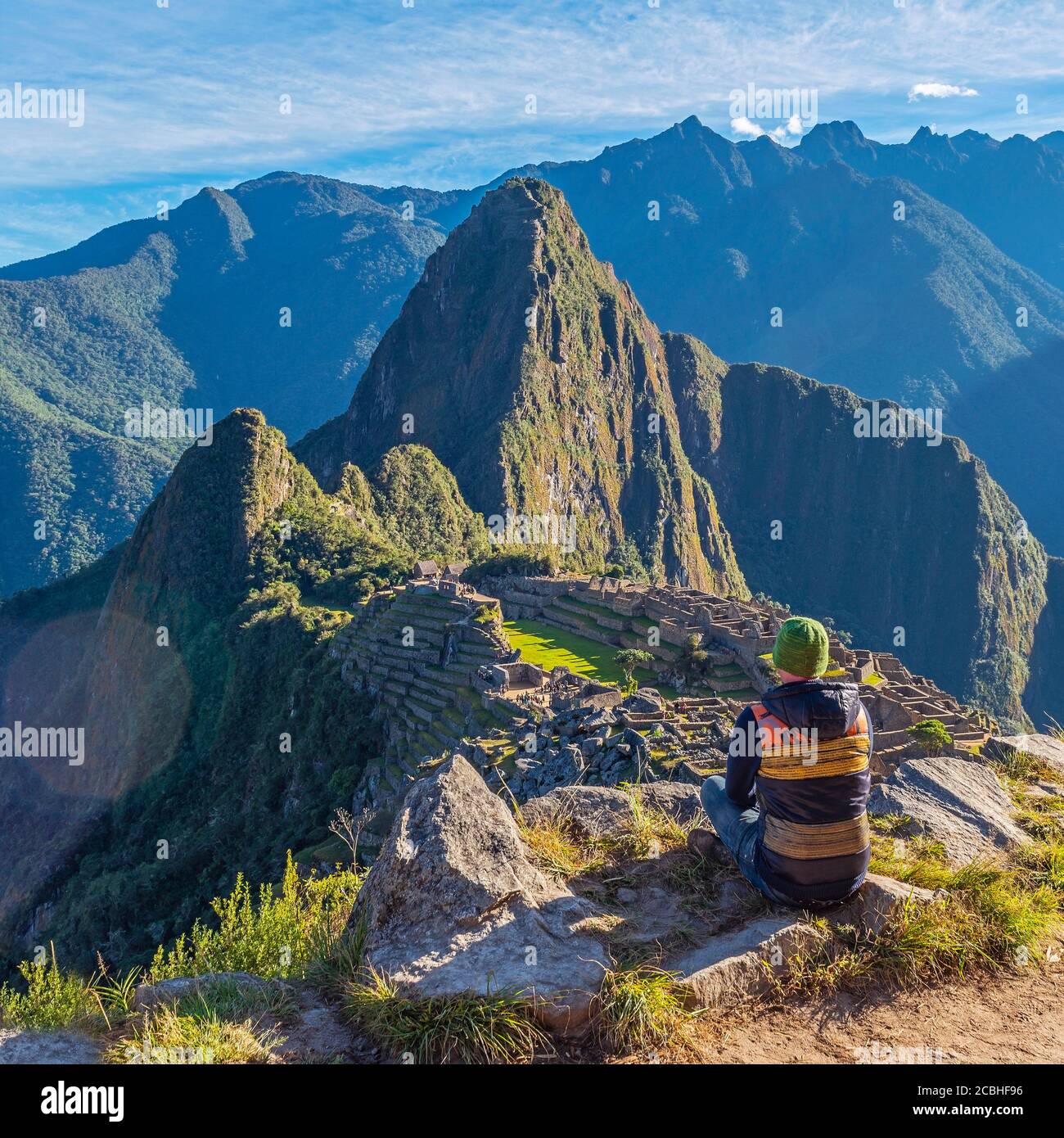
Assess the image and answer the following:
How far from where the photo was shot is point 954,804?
785 centimetres

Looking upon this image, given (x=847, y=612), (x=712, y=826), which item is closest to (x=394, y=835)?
(x=712, y=826)

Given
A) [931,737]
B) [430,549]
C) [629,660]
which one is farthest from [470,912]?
[430,549]

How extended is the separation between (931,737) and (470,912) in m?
19.3

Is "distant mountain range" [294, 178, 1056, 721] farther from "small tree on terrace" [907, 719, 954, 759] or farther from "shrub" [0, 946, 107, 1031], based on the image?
"shrub" [0, 946, 107, 1031]

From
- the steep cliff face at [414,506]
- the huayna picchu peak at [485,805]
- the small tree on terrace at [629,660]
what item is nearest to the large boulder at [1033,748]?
the huayna picchu peak at [485,805]

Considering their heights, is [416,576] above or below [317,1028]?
below

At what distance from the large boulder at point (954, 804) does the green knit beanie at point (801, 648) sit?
252 centimetres

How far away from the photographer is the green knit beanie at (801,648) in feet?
18.3

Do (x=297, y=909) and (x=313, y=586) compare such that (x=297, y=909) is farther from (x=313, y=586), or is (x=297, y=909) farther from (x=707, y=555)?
(x=707, y=555)

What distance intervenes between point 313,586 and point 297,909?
199ft

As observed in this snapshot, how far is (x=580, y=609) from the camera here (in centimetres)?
4794

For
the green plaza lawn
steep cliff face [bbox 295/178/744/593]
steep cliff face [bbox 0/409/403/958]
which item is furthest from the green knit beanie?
steep cliff face [bbox 295/178/744/593]

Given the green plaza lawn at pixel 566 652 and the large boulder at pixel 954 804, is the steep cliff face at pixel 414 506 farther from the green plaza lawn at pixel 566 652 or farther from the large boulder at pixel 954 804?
the large boulder at pixel 954 804

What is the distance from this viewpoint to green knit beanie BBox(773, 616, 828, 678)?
5.57 meters
